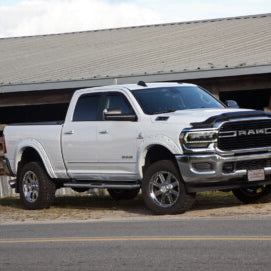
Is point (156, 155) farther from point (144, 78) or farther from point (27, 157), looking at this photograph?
point (144, 78)

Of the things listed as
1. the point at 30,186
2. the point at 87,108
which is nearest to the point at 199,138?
the point at 87,108

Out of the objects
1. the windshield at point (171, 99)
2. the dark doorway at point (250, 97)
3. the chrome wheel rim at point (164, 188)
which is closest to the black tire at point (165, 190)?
the chrome wheel rim at point (164, 188)

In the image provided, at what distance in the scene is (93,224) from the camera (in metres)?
11.9

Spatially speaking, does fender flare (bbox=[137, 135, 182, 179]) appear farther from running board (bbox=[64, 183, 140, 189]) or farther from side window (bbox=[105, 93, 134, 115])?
side window (bbox=[105, 93, 134, 115])

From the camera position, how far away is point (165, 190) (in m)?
12.5

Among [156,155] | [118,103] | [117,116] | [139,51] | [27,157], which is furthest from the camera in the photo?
[139,51]

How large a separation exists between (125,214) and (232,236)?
4071mm

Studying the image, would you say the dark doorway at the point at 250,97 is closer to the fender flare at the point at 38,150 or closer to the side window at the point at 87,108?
the fender flare at the point at 38,150

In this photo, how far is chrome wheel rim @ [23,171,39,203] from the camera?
14.8 meters

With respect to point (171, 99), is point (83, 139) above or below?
below

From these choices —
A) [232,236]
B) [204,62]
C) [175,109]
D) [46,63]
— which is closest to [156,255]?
[232,236]

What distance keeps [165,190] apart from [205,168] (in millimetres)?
790

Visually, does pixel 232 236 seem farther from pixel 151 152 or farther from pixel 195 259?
pixel 151 152

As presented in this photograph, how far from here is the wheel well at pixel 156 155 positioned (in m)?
12.9
